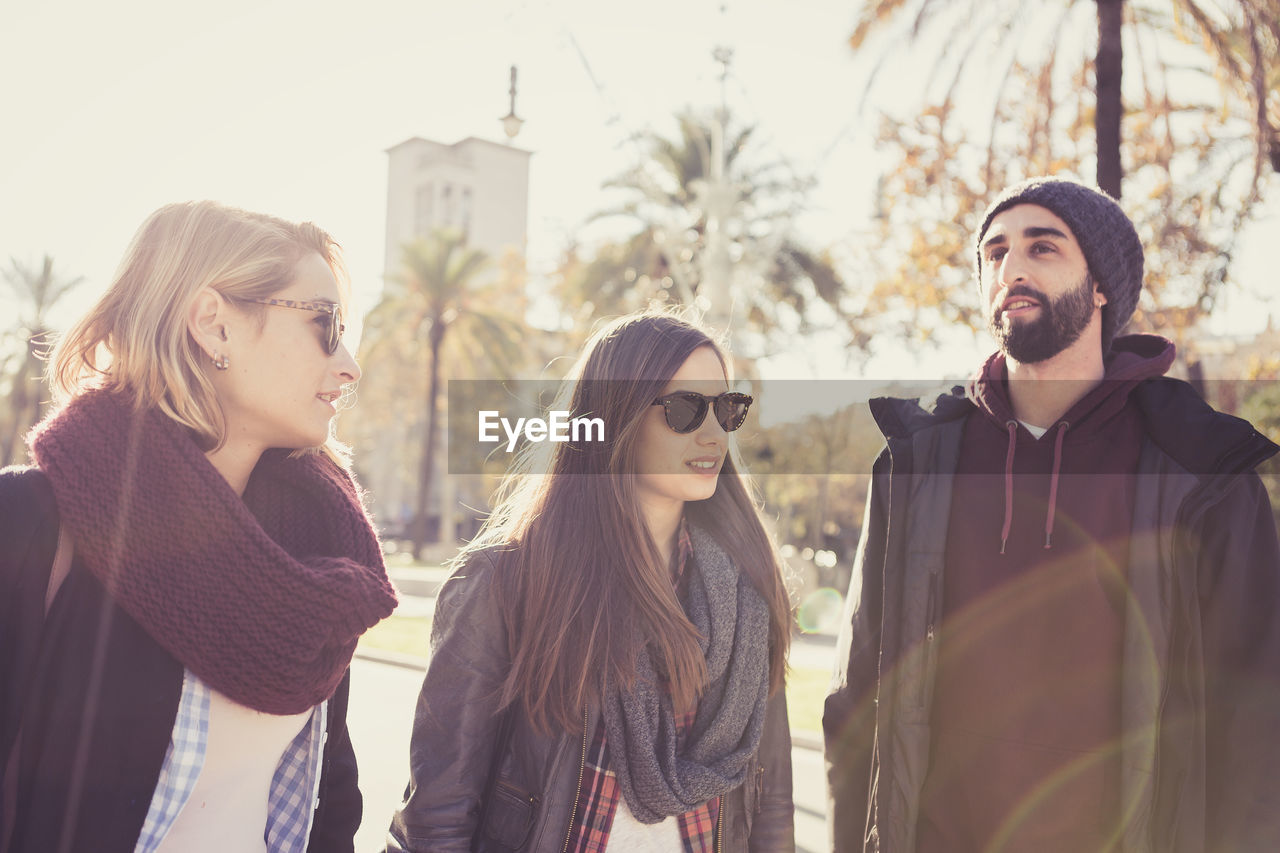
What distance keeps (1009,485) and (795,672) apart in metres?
3.97

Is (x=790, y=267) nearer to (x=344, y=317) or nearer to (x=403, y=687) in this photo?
(x=403, y=687)

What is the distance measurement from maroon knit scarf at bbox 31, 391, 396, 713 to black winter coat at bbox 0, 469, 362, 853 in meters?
0.05

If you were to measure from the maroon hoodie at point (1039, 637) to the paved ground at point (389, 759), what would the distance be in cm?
370

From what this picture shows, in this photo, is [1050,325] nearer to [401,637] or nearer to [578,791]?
[578,791]

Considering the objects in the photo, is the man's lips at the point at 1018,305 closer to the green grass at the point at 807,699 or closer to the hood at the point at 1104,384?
the hood at the point at 1104,384

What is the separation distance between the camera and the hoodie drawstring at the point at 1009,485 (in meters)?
3.11

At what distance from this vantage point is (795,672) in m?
6.84

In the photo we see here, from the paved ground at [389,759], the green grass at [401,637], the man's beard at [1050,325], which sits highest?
the man's beard at [1050,325]

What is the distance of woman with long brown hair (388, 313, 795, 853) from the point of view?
2580 millimetres

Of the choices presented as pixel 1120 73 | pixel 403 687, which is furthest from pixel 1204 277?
pixel 403 687

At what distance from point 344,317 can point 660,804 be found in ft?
4.76

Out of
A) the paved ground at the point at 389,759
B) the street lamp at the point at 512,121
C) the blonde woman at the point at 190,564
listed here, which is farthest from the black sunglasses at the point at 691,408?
the street lamp at the point at 512,121

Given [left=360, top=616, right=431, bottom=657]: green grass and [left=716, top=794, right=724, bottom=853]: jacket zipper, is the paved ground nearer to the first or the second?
[left=360, top=616, right=431, bottom=657]: green grass

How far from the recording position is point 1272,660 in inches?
101
